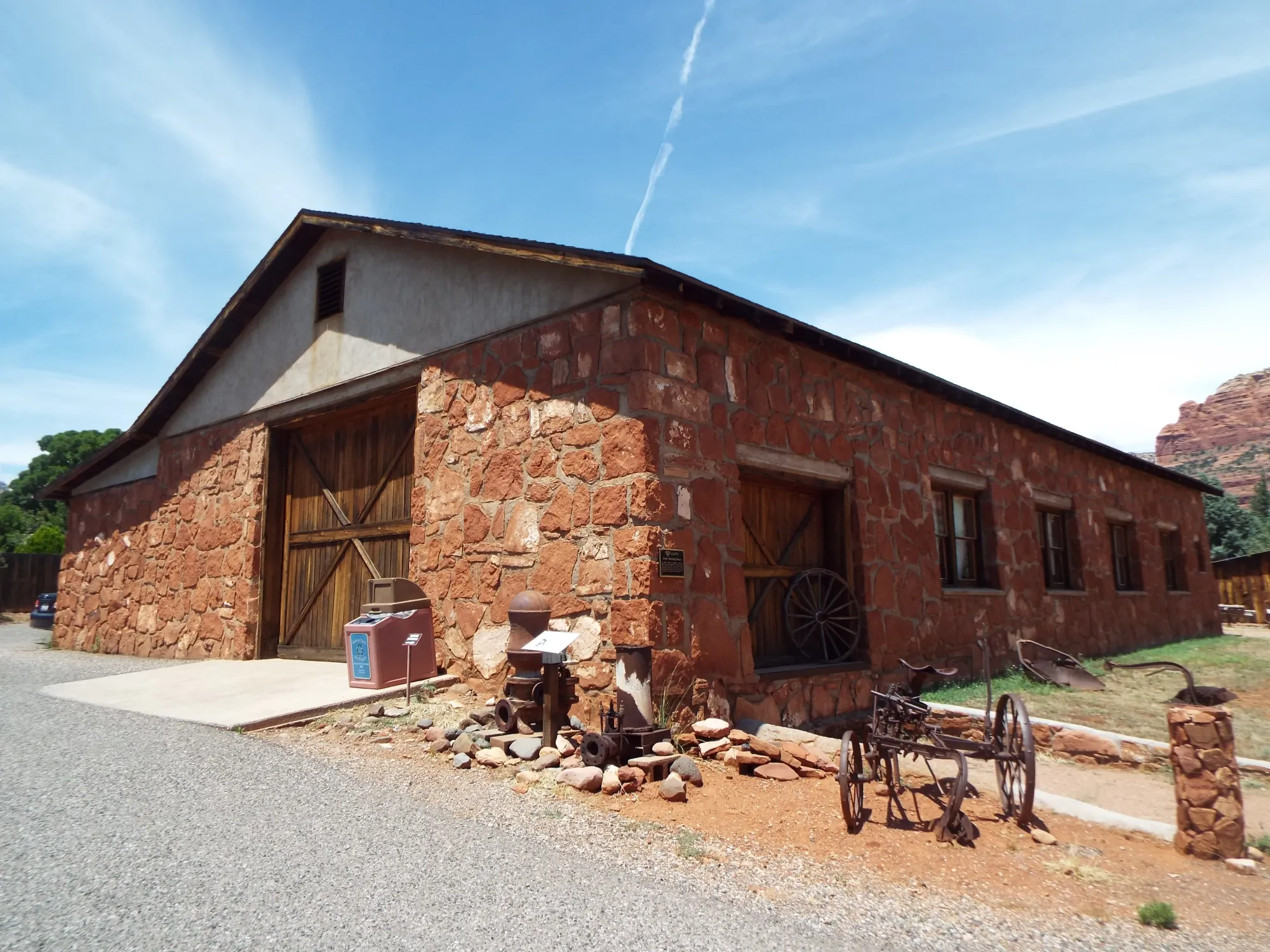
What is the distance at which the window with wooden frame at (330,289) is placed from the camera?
9961 millimetres

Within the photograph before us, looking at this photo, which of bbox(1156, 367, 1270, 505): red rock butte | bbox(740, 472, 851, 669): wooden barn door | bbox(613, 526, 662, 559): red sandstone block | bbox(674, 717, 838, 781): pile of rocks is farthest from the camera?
bbox(1156, 367, 1270, 505): red rock butte

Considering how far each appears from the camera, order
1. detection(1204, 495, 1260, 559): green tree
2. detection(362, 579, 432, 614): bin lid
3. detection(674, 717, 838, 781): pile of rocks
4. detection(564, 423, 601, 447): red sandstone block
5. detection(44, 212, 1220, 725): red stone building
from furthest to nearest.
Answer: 1. detection(1204, 495, 1260, 559): green tree
2. detection(362, 579, 432, 614): bin lid
3. detection(564, 423, 601, 447): red sandstone block
4. detection(44, 212, 1220, 725): red stone building
5. detection(674, 717, 838, 781): pile of rocks

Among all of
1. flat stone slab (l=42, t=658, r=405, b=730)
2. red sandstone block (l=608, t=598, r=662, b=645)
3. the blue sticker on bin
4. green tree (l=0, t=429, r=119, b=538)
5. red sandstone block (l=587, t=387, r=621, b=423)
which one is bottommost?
flat stone slab (l=42, t=658, r=405, b=730)

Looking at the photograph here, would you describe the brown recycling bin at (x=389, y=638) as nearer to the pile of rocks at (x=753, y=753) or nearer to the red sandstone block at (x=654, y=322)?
the pile of rocks at (x=753, y=753)

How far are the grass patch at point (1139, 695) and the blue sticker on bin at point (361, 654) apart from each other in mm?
5680

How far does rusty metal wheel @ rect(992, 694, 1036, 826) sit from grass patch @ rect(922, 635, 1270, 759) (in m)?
2.60

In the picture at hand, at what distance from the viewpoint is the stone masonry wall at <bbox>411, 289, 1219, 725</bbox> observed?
6309 millimetres

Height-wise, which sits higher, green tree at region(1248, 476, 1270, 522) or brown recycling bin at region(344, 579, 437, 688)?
green tree at region(1248, 476, 1270, 522)

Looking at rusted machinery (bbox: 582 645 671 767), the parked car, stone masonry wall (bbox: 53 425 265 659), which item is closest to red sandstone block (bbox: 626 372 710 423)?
rusted machinery (bbox: 582 645 671 767)

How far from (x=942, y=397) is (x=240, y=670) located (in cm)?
912

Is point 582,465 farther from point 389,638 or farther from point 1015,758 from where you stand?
point 1015,758

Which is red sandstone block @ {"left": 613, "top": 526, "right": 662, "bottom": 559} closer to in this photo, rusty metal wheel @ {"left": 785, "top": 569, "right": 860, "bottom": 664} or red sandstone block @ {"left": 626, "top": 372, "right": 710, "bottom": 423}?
red sandstone block @ {"left": 626, "top": 372, "right": 710, "bottom": 423}

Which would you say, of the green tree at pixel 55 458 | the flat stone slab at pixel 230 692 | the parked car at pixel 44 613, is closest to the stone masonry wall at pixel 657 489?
the flat stone slab at pixel 230 692

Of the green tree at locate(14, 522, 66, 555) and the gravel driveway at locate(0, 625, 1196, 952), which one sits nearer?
the gravel driveway at locate(0, 625, 1196, 952)
